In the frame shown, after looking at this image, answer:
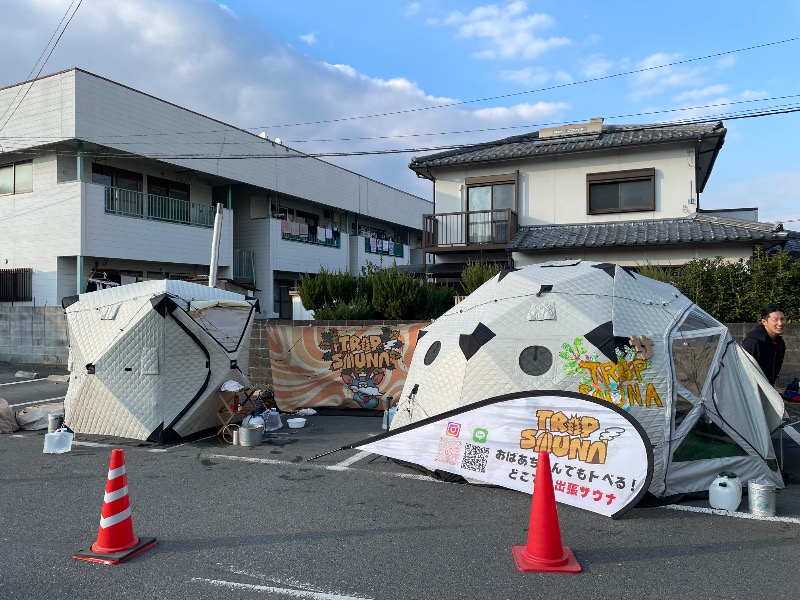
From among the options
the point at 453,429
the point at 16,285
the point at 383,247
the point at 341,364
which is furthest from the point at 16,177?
the point at 453,429

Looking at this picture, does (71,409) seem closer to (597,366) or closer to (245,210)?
(597,366)

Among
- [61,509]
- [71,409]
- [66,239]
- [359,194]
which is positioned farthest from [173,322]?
[359,194]

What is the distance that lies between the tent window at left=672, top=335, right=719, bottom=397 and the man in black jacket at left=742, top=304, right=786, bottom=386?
982 mm

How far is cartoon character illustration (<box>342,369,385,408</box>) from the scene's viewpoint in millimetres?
9695

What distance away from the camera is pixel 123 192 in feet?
58.9

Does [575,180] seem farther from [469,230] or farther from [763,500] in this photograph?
[763,500]

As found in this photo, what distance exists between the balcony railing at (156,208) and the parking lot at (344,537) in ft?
42.6

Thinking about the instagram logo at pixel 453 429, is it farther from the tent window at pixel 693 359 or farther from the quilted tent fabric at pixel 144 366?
the quilted tent fabric at pixel 144 366

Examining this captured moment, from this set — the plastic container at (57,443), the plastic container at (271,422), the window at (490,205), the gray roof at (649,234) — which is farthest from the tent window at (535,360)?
the window at (490,205)

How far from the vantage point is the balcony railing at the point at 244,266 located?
76.3ft

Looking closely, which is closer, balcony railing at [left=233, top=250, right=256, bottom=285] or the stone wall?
the stone wall

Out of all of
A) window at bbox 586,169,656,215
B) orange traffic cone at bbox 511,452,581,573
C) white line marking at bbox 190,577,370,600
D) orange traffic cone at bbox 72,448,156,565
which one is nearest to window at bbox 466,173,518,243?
window at bbox 586,169,656,215

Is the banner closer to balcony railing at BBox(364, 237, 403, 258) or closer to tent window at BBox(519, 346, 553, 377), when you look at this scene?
tent window at BBox(519, 346, 553, 377)

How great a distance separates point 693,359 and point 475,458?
2.31 metres
